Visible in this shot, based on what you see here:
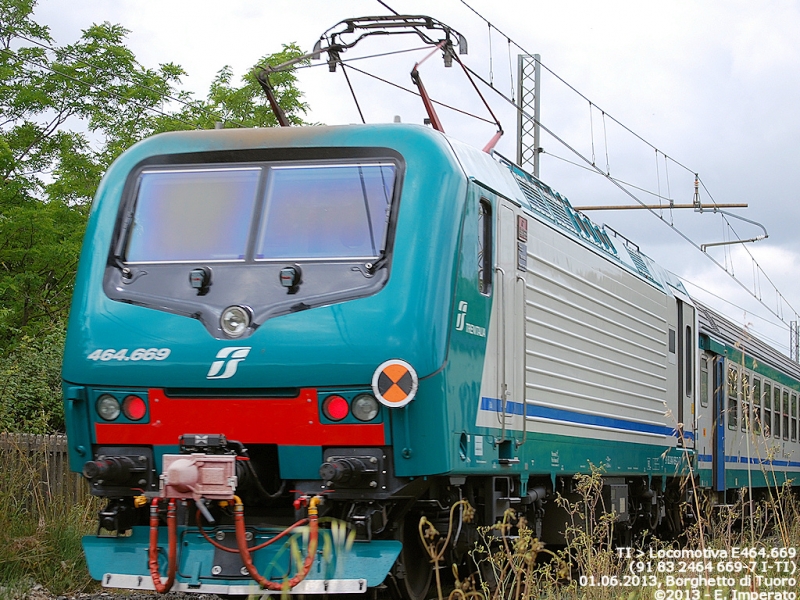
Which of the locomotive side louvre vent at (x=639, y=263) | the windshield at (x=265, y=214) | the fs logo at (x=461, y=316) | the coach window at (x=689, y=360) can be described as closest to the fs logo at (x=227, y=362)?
the windshield at (x=265, y=214)

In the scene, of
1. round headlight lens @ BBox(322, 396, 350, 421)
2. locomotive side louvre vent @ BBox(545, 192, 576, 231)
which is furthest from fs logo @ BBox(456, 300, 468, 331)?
locomotive side louvre vent @ BBox(545, 192, 576, 231)

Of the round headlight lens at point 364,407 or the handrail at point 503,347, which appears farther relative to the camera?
the handrail at point 503,347

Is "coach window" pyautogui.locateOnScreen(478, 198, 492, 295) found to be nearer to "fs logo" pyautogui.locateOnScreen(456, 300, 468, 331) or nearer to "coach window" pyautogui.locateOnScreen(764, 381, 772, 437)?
"fs logo" pyautogui.locateOnScreen(456, 300, 468, 331)

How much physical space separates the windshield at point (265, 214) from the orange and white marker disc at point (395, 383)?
0.74m

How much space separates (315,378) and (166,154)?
192 cm

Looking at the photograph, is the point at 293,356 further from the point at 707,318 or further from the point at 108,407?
the point at 707,318

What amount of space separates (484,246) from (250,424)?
190 centimetres

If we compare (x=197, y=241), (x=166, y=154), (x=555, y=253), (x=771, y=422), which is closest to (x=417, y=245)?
(x=197, y=241)

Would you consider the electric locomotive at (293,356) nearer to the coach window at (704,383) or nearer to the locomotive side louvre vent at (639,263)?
the locomotive side louvre vent at (639,263)

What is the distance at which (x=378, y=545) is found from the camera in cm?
621

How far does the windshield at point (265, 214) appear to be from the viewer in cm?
662

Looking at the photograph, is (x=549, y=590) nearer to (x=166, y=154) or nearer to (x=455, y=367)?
(x=455, y=367)

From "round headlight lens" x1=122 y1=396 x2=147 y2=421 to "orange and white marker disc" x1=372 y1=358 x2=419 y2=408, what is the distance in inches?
55.5

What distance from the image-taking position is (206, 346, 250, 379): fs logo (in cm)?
629
